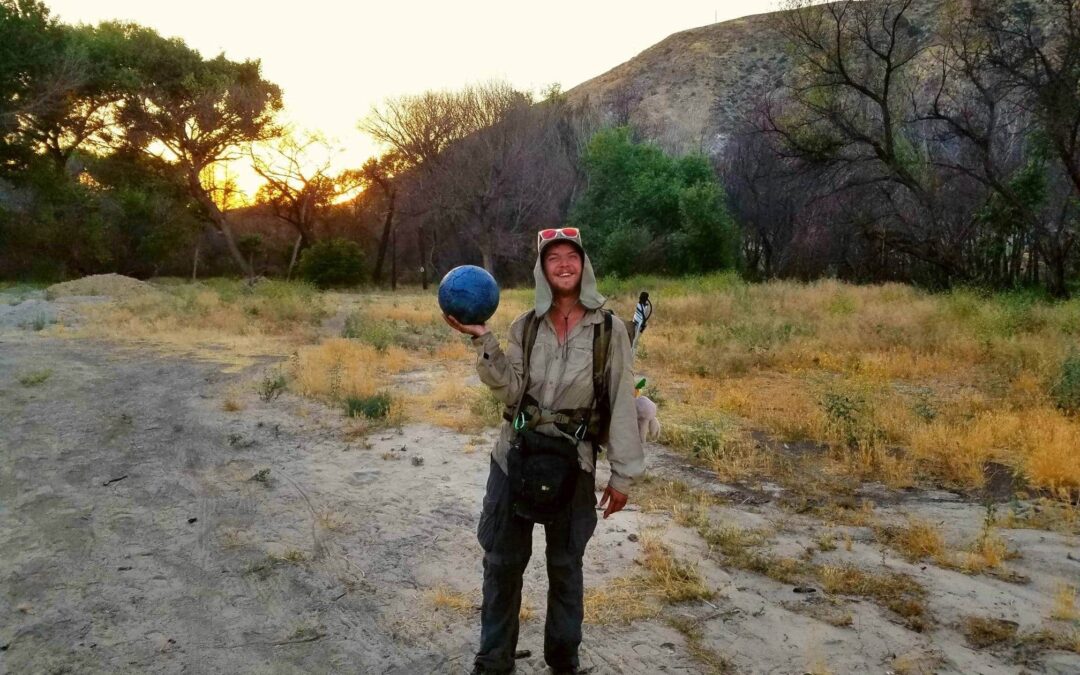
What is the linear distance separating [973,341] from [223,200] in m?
32.6

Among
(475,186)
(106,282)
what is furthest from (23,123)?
(475,186)

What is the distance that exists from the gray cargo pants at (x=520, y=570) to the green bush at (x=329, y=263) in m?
31.8

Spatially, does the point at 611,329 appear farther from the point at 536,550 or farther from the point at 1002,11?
the point at 1002,11

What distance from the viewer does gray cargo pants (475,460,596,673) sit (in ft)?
8.82

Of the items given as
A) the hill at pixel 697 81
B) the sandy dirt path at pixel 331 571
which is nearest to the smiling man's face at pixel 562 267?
Result: the sandy dirt path at pixel 331 571

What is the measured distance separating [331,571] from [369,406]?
11.8ft

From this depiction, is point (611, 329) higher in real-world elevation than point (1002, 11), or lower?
lower

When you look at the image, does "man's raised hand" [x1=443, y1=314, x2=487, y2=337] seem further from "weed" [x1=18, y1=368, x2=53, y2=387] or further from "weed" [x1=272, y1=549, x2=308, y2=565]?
"weed" [x1=18, y1=368, x2=53, y2=387]

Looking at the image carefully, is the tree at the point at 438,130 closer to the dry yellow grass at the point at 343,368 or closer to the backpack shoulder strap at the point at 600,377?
the dry yellow grass at the point at 343,368

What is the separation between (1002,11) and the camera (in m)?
14.9

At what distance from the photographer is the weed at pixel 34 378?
28.3 ft

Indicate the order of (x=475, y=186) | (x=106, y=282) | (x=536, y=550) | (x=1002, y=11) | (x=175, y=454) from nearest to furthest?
(x=536, y=550), (x=175, y=454), (x=1002, y=11), (x=106, y=282), (x=475, y=186)

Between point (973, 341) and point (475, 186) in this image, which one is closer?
point (973, 341)

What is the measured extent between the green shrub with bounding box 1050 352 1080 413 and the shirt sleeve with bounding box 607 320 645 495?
645cm
